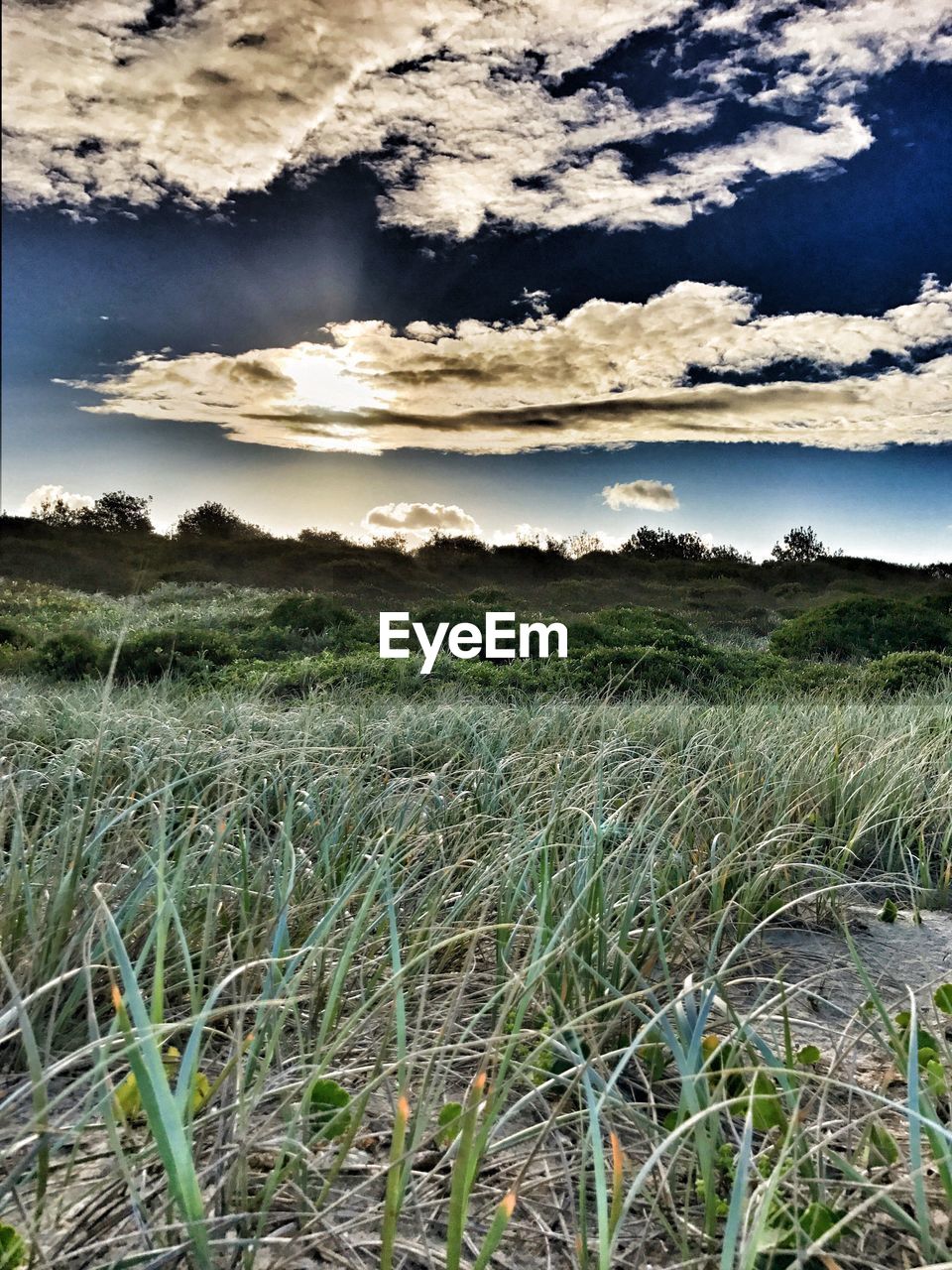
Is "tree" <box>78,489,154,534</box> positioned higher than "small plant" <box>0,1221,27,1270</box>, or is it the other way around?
"tree" <box>78,489,154,534</box>

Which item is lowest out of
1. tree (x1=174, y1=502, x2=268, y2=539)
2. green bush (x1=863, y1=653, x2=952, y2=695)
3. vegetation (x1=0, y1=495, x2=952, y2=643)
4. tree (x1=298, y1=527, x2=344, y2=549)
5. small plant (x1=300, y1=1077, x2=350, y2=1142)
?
small plant (x1=300, y1=1077, x2=350, y2=1142)

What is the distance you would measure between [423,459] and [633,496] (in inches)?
103

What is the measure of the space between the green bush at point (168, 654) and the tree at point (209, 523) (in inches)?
79.2

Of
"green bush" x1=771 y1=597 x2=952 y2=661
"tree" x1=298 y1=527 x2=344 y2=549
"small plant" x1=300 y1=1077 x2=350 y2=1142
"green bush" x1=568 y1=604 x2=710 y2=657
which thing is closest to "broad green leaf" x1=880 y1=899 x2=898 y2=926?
"small plant" x1=300 y1=1077 x2=350 y2=1142

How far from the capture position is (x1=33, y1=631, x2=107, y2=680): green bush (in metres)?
7.89

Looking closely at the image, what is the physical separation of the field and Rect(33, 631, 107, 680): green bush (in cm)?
396

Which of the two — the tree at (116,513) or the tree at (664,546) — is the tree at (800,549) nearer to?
the tree at (664,546)

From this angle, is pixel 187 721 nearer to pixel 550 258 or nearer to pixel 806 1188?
pixel 806 1188

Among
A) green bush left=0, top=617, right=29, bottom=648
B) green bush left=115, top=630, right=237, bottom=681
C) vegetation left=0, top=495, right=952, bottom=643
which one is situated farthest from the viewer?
vegetation left=0, top=495, right=952, bottom=643

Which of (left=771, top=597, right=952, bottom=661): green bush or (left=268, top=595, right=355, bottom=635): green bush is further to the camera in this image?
(left=771, top=597, right=952, bottom=661): green bush

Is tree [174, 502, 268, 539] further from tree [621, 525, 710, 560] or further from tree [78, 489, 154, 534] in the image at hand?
tree [621, 525, 710, 560]

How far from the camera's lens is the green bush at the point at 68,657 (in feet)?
25.9

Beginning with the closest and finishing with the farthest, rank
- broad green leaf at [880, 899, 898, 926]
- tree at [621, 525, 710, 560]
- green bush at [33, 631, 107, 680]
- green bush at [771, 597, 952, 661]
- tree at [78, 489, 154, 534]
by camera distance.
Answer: broad green leaf at [880, 899, 898, 926]
green bush at [33, 631, 107, 680]
tree at [78, 489, 154, 534]
green bush at [771, 597, 952, 661]
tree at [621, 525, 710, 560]

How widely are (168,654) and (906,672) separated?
6912 millimetres
